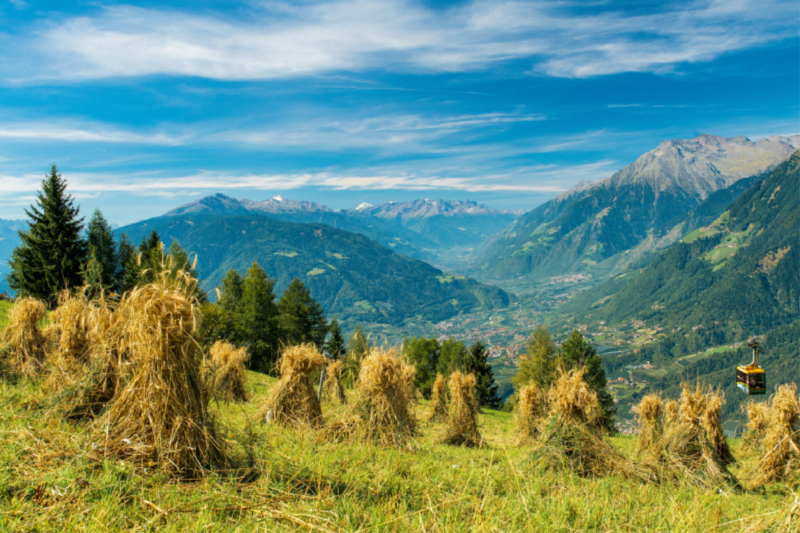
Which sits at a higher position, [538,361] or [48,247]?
[48,247]

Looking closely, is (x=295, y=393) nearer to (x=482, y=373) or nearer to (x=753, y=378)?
(x=753, y=378)

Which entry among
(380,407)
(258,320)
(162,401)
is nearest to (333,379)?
(380,407)

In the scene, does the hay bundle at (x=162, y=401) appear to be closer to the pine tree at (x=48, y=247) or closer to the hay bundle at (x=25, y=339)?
the hay bundle at (x=25, y=339)

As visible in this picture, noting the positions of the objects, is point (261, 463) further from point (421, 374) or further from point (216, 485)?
point (421, 374)

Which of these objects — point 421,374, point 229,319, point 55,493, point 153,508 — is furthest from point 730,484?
point 421,374

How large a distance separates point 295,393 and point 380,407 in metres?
2.05

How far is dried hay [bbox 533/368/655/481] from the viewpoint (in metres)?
6.65

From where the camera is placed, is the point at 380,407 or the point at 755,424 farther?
the point at 755,424

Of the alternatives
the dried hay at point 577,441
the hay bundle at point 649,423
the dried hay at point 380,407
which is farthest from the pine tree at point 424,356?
the dried hay at point 577,441

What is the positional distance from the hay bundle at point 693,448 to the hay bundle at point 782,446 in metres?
0.83

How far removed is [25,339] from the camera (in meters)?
7.00

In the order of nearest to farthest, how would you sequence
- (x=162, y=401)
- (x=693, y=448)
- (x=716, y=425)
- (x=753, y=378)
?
(x=162, y=401), (x=693, y=448), (x=716, y=425), (x=753, y=378)

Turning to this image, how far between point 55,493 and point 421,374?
131 ft

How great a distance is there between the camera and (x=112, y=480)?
2.88 m
